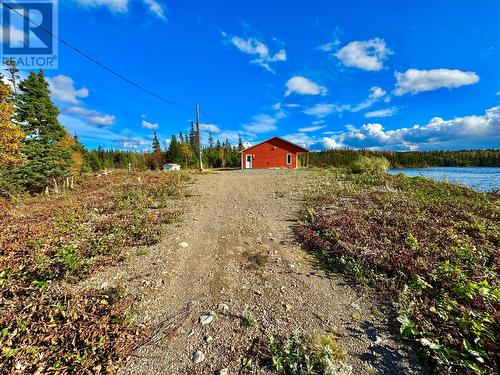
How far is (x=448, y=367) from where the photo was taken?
2412 mm

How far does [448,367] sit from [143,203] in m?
9.68

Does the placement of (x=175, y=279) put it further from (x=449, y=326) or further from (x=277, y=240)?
(x=449, y=326)

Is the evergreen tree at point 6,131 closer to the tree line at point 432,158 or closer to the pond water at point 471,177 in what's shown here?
the pond water at point 471,177

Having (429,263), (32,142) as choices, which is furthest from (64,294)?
(32,142)

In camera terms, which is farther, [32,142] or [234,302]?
[32,142]

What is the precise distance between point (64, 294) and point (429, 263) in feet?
20.9

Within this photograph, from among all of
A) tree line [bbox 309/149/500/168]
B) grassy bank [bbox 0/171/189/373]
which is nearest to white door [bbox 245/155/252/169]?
tree line [bbox 309/149/500/168]

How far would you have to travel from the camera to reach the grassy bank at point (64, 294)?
2697 mm

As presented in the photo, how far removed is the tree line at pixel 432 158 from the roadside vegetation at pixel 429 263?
22.4 metres

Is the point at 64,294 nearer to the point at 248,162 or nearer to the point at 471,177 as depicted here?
the point at 471,177

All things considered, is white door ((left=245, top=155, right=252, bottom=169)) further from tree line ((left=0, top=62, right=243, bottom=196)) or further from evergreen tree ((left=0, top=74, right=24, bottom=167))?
evergreen tree ((left=0, top=74, right=24, bottom=167))

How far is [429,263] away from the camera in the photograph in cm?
425

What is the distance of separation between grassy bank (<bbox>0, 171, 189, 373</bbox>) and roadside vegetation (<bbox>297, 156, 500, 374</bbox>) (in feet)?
12.5

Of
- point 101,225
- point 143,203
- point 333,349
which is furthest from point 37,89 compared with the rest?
point 333,349
